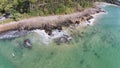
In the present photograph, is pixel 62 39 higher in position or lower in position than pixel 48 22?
lower

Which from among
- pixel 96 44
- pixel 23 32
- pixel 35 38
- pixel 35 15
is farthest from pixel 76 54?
pixel 35 15

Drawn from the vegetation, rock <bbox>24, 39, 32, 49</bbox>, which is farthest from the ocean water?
Answer: the vegetation

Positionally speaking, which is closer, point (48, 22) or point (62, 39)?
point (62, 39)

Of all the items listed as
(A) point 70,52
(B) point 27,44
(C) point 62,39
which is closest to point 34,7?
(C) point 62,39

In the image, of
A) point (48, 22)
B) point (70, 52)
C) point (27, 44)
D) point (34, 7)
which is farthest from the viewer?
point (34, 7)

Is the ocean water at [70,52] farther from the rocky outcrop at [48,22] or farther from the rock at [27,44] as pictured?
the rocky outcrop at [48,22]

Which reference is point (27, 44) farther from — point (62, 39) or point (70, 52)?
point (70, 52)

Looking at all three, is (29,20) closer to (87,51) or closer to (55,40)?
(55,40)

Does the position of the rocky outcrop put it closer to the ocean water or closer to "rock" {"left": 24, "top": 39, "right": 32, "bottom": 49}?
the ocean water

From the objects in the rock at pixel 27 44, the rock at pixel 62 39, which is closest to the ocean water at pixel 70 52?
the rock at pixel 27 44
